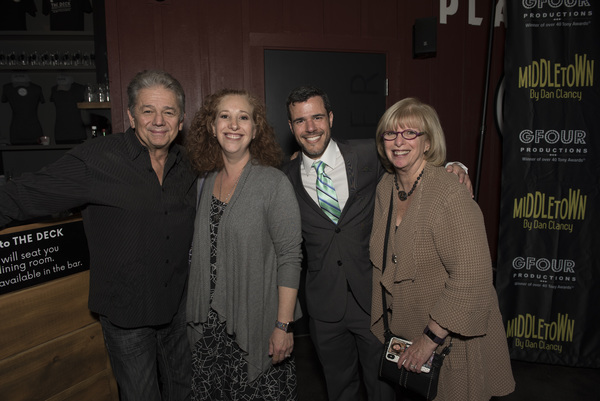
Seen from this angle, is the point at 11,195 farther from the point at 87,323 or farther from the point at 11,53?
the point at 11,53

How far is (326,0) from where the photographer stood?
3.40 m

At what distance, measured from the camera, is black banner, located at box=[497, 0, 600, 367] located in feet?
8.99

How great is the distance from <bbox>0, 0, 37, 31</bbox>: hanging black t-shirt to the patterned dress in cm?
378

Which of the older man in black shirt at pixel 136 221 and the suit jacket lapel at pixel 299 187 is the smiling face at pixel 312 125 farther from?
the older man in black shirt at pixel 136 221

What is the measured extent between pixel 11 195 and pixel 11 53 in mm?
3691

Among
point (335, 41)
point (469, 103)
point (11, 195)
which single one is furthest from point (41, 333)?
point (469, 103)

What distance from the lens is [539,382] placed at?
2781 millimetres

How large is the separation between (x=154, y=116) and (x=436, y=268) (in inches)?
58.6

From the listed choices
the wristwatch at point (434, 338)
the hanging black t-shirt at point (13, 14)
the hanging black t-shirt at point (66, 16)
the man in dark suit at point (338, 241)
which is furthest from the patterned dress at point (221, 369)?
the hanging black t-shirt at point (13, 14)

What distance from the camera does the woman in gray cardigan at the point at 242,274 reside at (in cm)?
171

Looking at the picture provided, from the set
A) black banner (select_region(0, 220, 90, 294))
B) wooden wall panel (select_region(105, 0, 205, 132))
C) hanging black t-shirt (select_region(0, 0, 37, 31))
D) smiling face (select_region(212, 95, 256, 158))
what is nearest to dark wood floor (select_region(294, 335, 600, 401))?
black banner (select_region(0, 220, 90, 294))

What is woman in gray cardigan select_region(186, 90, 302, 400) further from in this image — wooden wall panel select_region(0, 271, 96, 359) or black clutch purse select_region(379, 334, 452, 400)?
wooden wall panel select_region(0, 271, 96, 359)

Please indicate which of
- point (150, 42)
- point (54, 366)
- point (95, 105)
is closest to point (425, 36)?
point (150, 42)

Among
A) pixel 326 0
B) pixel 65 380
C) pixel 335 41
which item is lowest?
pixel 65 380
